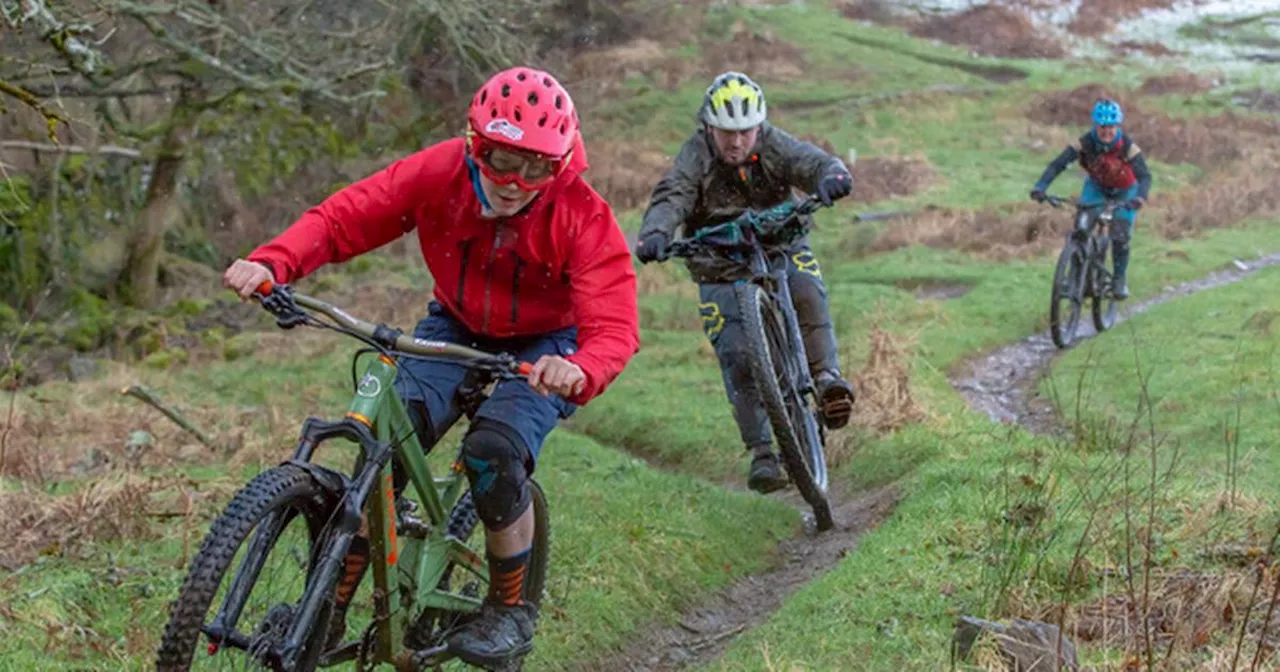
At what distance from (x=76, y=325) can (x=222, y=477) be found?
38.3 ft

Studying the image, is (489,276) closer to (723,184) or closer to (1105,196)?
(723,184)

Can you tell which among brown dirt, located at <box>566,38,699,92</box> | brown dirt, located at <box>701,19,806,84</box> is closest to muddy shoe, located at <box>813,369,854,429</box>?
brown dirt, located at <box>566,38,699,92</box>

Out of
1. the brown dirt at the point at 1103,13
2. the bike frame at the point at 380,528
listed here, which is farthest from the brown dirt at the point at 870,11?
the bike frame at the point at 380,528

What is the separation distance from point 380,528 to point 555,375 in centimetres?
86

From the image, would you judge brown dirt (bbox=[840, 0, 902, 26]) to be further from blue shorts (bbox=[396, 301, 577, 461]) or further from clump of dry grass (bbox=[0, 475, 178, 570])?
blue shorts (bbox=[396, 301, 577, 461])

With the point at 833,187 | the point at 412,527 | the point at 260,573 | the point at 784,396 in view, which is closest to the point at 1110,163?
the point at 784,396

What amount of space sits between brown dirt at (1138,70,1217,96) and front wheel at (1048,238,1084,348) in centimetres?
2318

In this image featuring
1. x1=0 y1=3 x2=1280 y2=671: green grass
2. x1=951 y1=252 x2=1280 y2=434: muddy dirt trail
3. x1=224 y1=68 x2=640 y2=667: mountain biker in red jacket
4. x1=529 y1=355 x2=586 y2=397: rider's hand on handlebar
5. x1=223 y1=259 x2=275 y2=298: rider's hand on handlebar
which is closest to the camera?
x1=223 y1=259 x2=275 y2=298: rider's hand on handlebar

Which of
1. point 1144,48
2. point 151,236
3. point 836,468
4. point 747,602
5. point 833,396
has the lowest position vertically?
point 1144,48

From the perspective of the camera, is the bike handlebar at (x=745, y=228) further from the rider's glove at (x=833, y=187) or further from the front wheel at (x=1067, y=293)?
the front wheel at (x=1067, y=293)

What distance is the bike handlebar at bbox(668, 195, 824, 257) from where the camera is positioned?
7.99 metres

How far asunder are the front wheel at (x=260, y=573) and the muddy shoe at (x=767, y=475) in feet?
13.6

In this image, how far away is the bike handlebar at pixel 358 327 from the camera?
4.18 m

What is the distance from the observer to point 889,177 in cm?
2819
